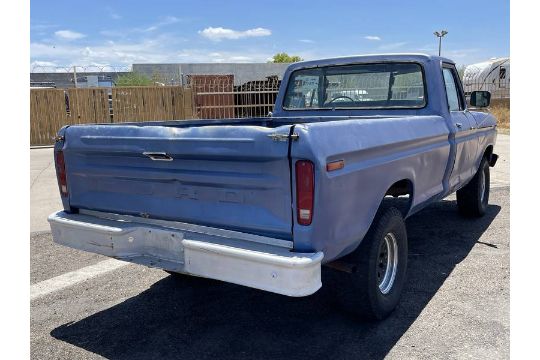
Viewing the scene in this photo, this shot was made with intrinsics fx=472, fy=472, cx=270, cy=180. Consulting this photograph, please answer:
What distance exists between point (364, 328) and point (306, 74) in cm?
288

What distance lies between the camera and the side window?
4774mm

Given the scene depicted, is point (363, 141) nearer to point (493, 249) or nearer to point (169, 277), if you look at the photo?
point (169, 277)

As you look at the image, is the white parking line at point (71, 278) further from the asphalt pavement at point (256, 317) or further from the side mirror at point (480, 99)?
the side mirror at point (480, 99)

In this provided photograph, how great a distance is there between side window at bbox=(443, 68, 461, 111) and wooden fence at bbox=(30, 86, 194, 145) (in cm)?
1361

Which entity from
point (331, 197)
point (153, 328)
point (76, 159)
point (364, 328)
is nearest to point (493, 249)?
point (364, 328)

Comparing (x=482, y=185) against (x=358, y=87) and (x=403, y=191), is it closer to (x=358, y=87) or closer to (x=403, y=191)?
(x=358, y=87)

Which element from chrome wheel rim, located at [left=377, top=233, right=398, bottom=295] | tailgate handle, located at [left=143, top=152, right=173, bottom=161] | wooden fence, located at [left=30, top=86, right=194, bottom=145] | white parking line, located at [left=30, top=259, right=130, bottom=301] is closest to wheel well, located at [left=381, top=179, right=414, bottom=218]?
chrome wheel rim, located at [left=377, top=233, right=398, bottom=295]

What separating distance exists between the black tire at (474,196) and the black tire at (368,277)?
302 centimetres

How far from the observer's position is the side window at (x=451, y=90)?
15.7 feet

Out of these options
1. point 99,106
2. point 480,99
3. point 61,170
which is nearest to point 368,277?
point 61,170

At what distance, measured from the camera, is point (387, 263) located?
359cm

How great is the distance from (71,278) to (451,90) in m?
4.26

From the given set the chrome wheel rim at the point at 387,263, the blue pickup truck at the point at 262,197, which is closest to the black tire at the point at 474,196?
the blue pickup truck at the point at 262,197

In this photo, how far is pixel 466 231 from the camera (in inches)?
223
